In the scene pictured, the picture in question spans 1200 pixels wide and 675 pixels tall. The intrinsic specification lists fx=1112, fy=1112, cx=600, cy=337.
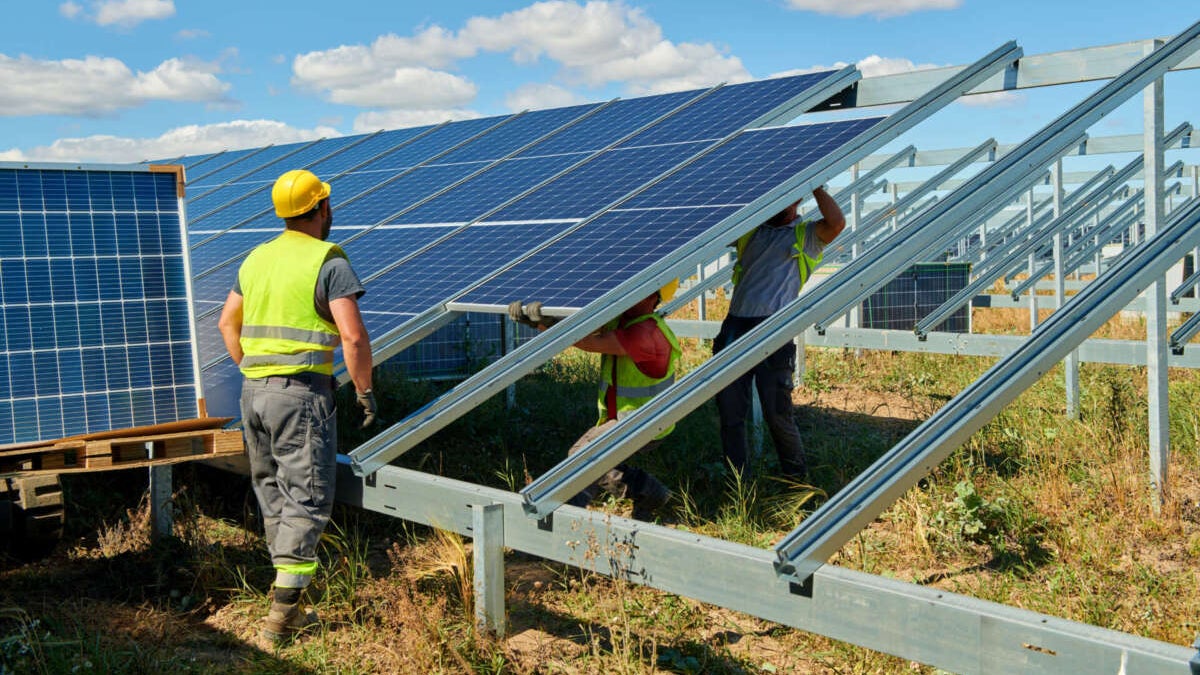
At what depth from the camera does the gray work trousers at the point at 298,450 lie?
17.7ft

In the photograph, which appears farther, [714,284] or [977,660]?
[714,284]

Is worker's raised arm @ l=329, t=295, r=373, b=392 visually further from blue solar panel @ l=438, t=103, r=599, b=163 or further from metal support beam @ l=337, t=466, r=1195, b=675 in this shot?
blue solar panel @ l=438, t=103, r=599, b=163

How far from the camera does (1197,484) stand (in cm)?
709

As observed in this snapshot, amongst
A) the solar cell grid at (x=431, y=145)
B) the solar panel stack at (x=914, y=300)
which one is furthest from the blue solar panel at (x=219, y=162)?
the solar panel stack at (x=914, y=300)

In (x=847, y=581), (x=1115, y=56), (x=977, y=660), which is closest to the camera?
(x=977, y=660)

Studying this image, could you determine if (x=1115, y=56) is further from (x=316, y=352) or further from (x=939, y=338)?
(x=316, y=352)

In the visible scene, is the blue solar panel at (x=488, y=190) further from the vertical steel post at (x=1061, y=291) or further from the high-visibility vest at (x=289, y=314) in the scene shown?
the vertical steel post at (x=1061, y=291)

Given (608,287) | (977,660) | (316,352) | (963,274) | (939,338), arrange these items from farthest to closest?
(963,274) < (939,338) < (608,287) < (316,352) < (977,660)

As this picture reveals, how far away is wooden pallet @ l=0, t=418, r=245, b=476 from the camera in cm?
568

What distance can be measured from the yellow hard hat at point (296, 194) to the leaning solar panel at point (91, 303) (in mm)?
1205

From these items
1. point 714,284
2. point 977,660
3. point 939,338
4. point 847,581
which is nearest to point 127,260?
point 847,581

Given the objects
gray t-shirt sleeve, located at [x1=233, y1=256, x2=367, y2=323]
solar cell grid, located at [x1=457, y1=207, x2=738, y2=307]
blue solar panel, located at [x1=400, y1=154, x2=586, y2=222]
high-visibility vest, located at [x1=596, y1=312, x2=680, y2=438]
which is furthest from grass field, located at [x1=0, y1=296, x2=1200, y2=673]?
blue solar panel, located at [x1=400, y1=154, x2=586, y2=222]

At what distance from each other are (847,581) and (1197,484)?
4.34 meters

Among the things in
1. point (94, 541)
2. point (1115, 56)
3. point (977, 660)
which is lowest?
point (94, 541)
